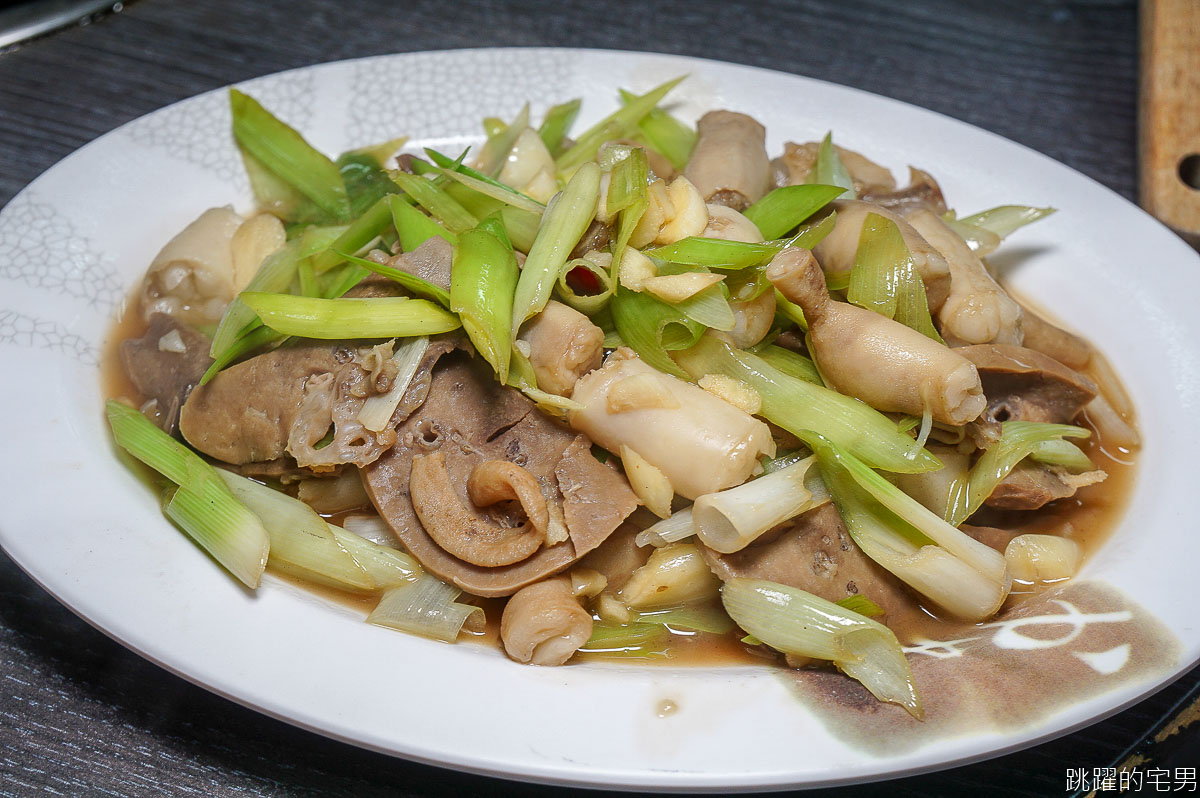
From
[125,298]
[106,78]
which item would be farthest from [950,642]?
[106,78]

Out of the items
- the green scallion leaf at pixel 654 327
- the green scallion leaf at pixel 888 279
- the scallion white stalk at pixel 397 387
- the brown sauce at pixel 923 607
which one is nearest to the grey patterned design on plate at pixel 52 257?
the brown sauce at pixel 923 607

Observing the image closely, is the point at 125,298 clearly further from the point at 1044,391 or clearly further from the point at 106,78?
the point at 1044,391

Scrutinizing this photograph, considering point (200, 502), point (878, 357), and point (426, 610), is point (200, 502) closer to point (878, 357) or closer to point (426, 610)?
point (426, 610)

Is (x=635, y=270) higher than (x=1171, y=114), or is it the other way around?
(x=1171, y=114)

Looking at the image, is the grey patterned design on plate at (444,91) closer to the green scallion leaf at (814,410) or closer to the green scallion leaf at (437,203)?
the green scallion leaf at (437,203)

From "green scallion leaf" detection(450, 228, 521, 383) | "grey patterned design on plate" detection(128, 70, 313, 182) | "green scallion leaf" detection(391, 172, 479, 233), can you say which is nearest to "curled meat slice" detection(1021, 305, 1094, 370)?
"green scallion leaf" detection(450, 228, 521, 383)

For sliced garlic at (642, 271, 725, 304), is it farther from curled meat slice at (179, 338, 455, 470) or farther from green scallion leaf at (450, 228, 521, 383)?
curled meat slice at (179, 338, 455, 470)

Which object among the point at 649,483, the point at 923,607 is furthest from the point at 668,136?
the point at 923,607
